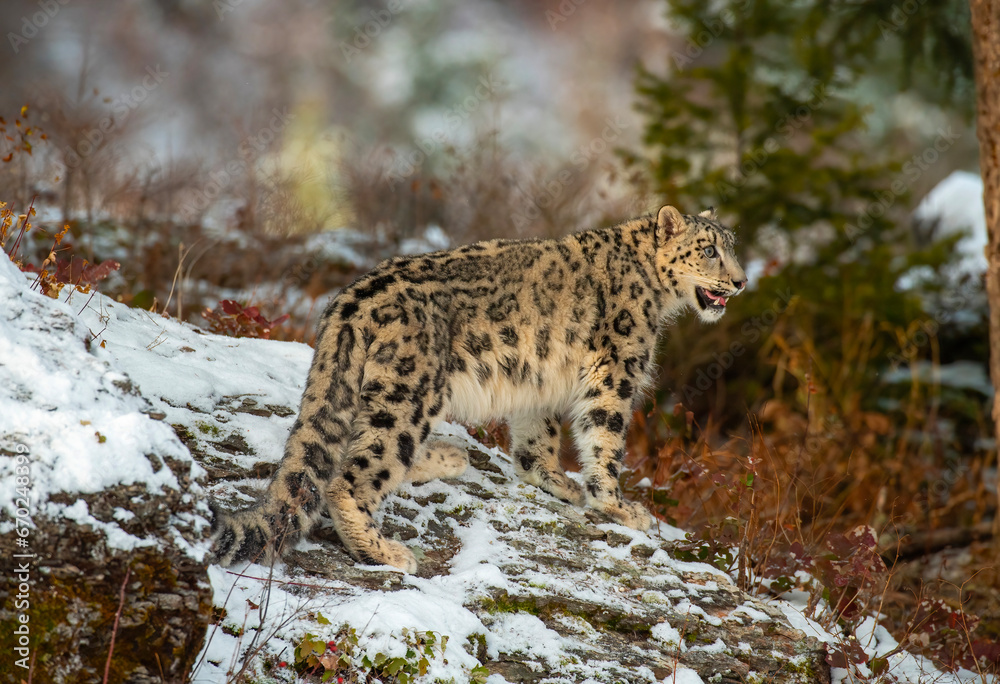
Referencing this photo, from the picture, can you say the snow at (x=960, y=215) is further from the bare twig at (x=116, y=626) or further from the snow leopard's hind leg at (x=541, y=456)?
the bare twig at (x=116, y=626)

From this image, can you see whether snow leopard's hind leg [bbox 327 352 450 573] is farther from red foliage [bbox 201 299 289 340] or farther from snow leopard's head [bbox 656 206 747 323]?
red foliage [bbox 201 299 289 340]

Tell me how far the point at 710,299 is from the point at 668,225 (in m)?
0.61

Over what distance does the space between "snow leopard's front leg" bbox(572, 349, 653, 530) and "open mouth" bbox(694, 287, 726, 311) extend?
0.79 metres

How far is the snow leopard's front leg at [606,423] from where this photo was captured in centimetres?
556

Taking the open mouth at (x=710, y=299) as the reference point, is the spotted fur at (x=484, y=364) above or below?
below

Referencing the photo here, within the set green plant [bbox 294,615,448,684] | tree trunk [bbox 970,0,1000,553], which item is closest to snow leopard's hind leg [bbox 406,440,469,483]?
green plant [bbox 294,615,448,684]

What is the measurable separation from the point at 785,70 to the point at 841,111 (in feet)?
3.41

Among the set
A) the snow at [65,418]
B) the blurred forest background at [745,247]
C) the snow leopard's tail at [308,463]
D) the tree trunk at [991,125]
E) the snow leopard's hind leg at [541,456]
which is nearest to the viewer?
the snow at [65,418]

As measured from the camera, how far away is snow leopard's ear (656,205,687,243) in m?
6.11

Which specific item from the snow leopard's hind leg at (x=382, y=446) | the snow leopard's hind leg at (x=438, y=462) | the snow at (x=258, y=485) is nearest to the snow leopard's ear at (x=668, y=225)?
the snow at (x=258, y=485)

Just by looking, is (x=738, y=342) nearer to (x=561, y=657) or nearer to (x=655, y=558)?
(x=655, y=558)

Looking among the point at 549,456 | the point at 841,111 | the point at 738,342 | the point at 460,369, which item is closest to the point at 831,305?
the point at 738,342

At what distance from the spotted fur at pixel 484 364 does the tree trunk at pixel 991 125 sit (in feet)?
7.21

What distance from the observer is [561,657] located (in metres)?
4.03
